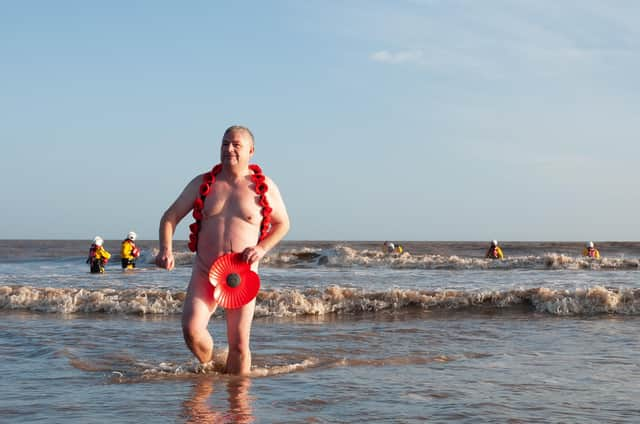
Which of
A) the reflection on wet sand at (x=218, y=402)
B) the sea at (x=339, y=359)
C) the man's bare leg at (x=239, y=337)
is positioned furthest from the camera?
the man's bare leg at (x=239, y=337)

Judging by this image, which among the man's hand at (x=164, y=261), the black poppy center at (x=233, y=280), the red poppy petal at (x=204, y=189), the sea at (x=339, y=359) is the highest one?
the red poppy petal at (x=204, y=189)

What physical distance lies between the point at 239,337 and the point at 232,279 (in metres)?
0.67

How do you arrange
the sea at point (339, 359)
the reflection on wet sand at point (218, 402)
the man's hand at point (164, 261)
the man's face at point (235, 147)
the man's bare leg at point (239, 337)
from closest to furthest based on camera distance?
the reflection on wet sand at point (218, 402) → the sea at point (339, 359) → the man's hand at point (164, 261) → the man's face at point (235, 147) → the man's bare leg at point (239, 337)

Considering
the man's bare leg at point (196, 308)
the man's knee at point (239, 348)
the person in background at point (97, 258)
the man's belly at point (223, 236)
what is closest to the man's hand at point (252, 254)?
the man's belly at point (223, 236)

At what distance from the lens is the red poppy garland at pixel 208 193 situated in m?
5.38

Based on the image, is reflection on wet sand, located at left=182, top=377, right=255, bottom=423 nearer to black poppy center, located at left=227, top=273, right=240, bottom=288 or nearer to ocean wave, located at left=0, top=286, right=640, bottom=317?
black poppy center, located at left=227, top=273, right=240, bottom=288

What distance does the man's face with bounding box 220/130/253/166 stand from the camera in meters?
5.30

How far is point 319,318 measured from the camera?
456 inches

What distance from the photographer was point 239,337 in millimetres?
5680

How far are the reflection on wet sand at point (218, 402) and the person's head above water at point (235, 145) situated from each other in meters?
1.66

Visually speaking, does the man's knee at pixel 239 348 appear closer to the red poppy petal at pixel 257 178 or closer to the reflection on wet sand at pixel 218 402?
the reflection on wet sand at pixel 218 402

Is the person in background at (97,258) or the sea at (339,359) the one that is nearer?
the sea at (339,359)

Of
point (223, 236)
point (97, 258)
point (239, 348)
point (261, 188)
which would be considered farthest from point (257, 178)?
point (97, 258)

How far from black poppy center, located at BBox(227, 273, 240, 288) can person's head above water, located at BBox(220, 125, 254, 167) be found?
31.2 inches
